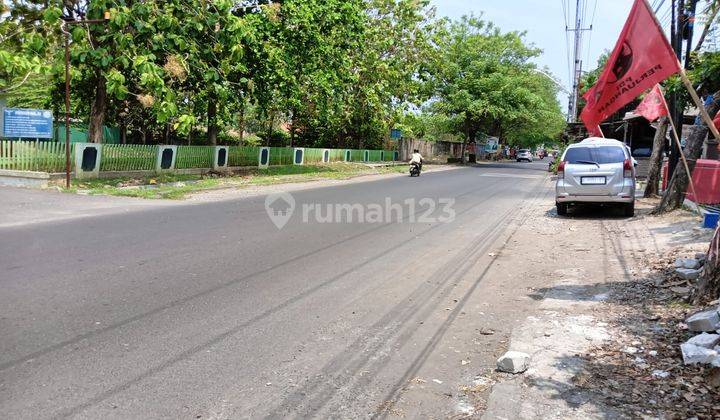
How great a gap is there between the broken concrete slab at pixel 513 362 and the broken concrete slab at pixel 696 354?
3.88 feet

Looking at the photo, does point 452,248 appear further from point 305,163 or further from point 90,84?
point 305,163

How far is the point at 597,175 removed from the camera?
12539 millimetres

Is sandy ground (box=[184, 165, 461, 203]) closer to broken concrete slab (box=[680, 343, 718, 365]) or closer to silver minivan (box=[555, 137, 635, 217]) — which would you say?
silver minivan (box=[555, 137, 635, 217])

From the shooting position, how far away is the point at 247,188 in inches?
747

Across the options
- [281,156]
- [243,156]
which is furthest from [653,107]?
[281,156]

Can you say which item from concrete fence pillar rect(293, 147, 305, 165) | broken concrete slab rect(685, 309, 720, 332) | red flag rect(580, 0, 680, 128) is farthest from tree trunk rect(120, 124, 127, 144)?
broken concrete slab rect(685, 309, 720, 332)

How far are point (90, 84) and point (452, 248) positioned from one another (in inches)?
718

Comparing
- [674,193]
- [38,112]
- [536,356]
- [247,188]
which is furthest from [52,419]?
[38,112]

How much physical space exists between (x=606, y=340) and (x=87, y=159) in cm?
1638

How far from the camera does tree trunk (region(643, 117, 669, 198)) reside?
14570 millimetres

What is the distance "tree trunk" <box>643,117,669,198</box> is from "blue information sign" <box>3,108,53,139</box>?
18804 mm

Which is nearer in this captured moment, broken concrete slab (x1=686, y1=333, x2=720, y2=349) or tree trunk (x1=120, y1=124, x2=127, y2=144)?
broken concrete slab (x1=686, y1=333, x2=720, y2=349)

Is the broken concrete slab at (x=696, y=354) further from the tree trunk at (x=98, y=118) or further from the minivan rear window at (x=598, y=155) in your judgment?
the tree trunk at (x=98, y=118)

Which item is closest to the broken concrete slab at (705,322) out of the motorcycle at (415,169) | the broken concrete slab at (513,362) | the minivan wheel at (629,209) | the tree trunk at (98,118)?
the broken concrete slab at (513,362)
